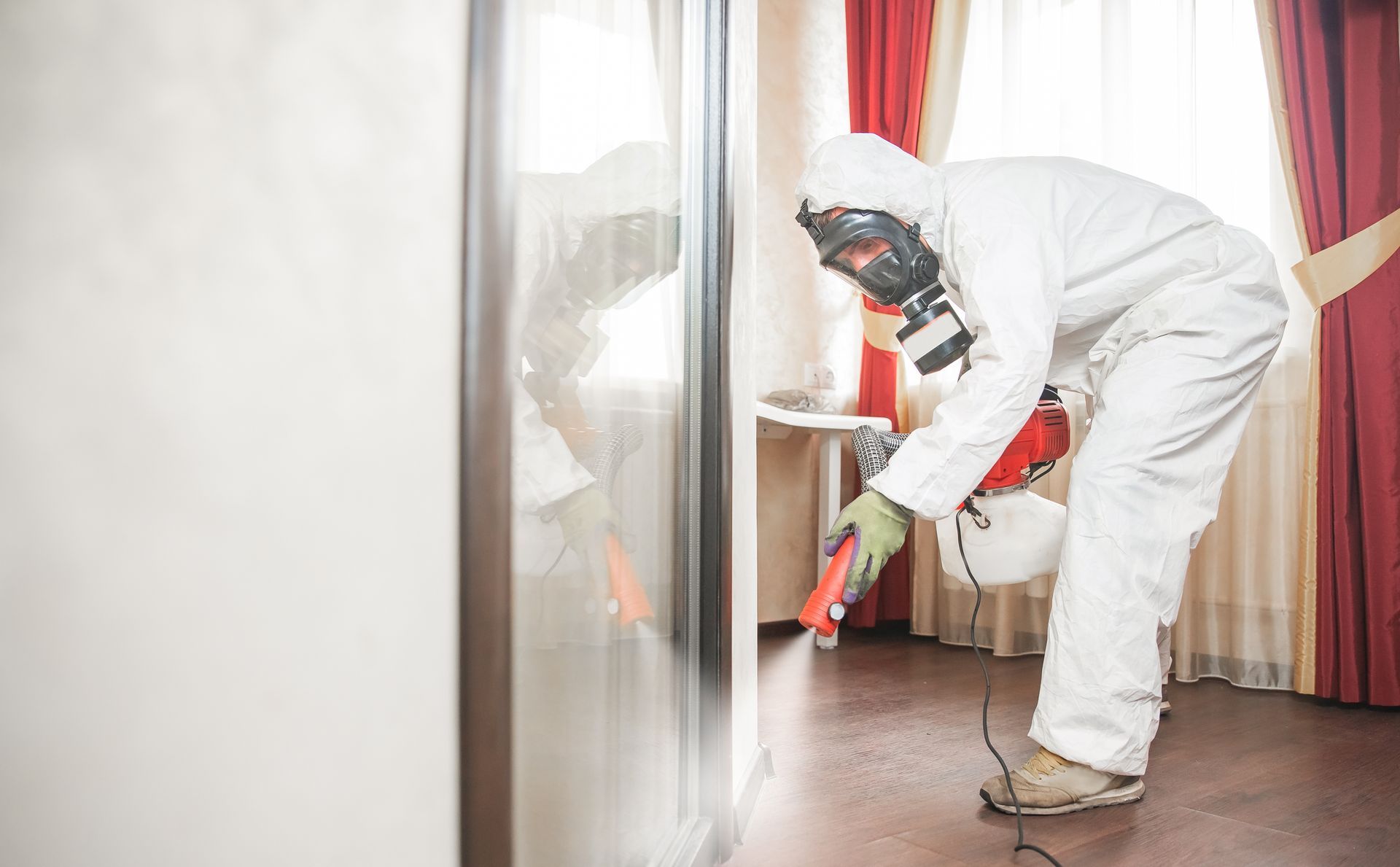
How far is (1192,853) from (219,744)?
1.22m

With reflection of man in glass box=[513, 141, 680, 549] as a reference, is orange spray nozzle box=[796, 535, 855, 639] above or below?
below

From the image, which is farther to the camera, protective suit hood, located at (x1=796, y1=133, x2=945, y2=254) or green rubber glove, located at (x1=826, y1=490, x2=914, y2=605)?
protective suit hood, located at (x1=796, y1=133, x2=945, y2=254)

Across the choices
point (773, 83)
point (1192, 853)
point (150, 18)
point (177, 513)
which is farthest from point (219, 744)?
point (773, 83)

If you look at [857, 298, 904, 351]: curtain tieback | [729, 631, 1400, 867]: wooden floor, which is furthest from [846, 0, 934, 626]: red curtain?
[729, 631, 1400, 867]: wooden floor

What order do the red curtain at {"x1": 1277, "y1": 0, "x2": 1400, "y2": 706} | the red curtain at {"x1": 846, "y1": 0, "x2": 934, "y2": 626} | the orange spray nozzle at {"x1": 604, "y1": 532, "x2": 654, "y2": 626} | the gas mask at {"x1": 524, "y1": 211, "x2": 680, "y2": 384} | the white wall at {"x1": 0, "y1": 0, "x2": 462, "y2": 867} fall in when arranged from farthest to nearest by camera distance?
the red curtain at {"x1": 846, "y1": 0, "x2": 934, "y2": 626}
the red curtain at {"x1": 1277, "y1": 0, "x2": 1400, "y2": 706}
the orange spray nozzle at {"x1": 604, "y1": 532, "x2": 654, "y2": 626}
the gas mask at {"x1": 524, "y1": 211, "x2": 680, "y2": 384}
the white wall at {"x1": 0, "y1": 0, "x2": 462, "y2": 867}

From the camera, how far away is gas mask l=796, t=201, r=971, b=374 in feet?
4.58

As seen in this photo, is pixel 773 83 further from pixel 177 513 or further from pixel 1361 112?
pixel 177 513

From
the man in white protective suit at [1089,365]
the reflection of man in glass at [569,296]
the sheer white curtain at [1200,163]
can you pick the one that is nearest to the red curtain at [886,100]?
the sheer white curtain at [1200,163]

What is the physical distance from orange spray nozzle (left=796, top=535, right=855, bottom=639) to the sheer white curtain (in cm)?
151

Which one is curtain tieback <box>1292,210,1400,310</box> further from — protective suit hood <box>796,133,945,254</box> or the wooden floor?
protective suit hood <box>796,133,945,254</box>

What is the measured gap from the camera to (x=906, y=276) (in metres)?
1.44

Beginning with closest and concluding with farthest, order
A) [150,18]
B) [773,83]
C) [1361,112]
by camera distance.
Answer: [150,18] < [1361,112] < [773,83]

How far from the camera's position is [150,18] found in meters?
0.28

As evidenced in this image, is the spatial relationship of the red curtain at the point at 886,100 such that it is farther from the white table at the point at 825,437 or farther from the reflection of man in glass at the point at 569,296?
the reflection of man in glass at the point at 569,296
